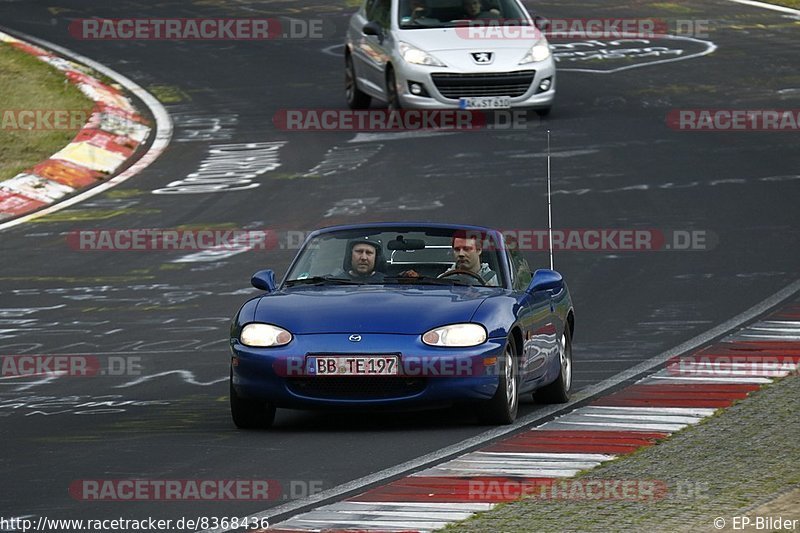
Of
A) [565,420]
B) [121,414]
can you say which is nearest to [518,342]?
[565,420]

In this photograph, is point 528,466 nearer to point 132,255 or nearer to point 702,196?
point 132,255

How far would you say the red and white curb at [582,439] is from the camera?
8.44m

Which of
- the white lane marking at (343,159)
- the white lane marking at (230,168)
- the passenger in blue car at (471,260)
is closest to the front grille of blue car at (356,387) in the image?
the passenger in blue car at (471,260)

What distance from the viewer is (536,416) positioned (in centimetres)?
1156

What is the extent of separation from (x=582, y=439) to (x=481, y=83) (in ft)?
45.2

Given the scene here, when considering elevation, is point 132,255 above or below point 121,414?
below

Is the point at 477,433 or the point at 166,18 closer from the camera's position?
the point at 477,433

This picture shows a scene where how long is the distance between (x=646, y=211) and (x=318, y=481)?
1125 centimetres

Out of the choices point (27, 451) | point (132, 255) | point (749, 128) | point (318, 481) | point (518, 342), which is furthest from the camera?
point (749, 128)

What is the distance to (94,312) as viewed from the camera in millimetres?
16266

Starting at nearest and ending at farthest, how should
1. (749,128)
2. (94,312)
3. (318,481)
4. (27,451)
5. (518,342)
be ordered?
1. (318,481)
2. (27,451)
3. (518,342)
4. (94,312)
5. (749,128)

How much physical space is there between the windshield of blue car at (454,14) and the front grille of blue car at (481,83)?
39.8 inches

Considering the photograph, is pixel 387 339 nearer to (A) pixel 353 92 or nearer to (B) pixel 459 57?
(B) pixel 459 57

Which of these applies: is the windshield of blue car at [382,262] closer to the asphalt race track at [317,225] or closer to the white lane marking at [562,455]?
the asphalt race track at [317,225]
